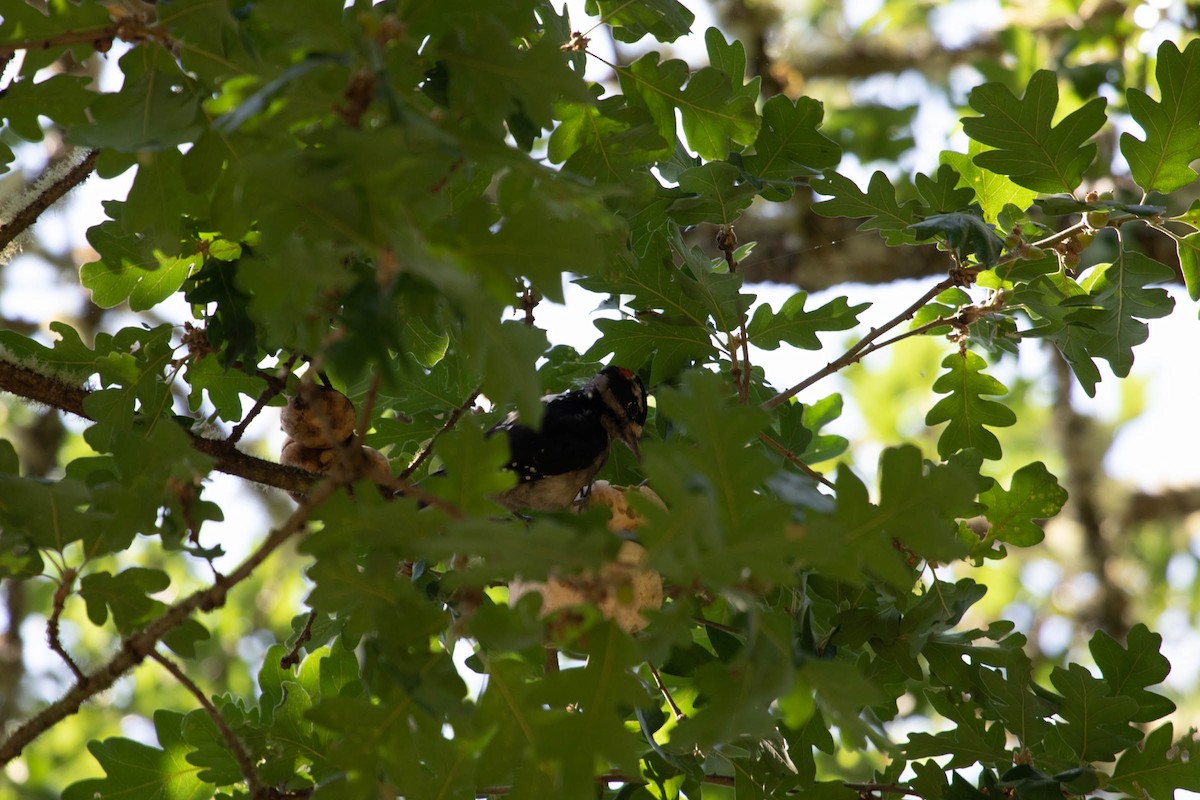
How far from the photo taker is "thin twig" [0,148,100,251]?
76.0 inches

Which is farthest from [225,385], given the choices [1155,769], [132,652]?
[1155,769]

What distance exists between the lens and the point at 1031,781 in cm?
169

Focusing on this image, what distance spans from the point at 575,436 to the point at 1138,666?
114 cm

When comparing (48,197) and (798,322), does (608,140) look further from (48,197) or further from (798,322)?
(48,197)

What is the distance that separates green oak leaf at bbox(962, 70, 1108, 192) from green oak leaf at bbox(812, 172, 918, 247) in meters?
0.16

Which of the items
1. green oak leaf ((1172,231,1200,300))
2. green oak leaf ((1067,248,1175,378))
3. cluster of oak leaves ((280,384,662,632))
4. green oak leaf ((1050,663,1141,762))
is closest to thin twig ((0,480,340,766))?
cluster of oak leaves ((280,384,662,632))

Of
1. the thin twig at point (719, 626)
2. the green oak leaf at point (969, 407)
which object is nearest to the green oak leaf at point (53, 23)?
the thin twig at point (719, 626)

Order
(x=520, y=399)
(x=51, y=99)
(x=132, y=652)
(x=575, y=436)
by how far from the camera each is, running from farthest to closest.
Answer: (x=575, y=436)
(x=51, y=99)
(x=132, y=652)
(x=520, y=399)

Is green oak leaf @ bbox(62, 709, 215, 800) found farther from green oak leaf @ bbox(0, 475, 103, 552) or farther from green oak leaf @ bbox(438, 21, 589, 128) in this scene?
green oak leaf @ bbox(438, 21, 589, 128)

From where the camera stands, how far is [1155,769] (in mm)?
1802

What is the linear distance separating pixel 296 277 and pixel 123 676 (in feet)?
2.02

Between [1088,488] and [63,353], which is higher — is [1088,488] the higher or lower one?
the higher one

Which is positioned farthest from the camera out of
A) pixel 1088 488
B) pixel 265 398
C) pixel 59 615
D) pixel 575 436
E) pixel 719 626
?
pixel 1088 488

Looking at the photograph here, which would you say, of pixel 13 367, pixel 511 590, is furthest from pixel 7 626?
pixel 511 590
